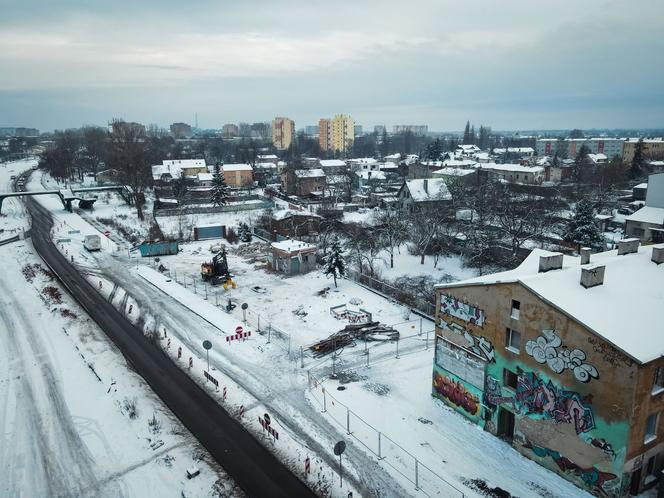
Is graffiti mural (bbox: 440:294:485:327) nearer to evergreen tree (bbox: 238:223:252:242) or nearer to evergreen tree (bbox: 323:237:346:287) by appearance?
evergreen tree (bbox: 323:237:346:287)

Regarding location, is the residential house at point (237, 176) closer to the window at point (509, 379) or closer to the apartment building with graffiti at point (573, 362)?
the apartment building with graffiti at point (573, 362)

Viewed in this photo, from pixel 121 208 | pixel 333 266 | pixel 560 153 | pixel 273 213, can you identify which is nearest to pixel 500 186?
pixel 273 213

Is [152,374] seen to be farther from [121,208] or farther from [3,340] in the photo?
[121,208]

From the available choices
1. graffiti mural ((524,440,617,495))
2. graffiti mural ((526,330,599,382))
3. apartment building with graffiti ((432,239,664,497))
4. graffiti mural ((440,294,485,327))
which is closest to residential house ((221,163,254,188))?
graffiti mural ((440,294,485,327))

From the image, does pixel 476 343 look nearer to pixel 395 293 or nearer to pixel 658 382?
pixel 658 382

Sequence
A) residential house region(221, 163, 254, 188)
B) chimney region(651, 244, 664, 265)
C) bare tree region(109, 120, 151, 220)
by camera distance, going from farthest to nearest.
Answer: residential house region(221, 163, 254, 188)
bare tree region(109, 120, 151, 220)
chimney region(651, 244, 664, 265)

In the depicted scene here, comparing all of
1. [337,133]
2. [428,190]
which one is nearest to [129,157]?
[428,190]
